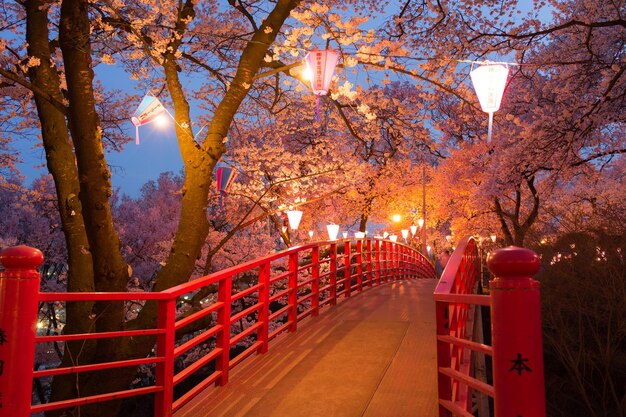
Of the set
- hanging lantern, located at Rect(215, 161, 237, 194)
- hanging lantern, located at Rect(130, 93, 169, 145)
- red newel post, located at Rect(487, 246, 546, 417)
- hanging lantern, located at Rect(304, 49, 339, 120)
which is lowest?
red newel post, located at Rect(487, 246, 546, 417)

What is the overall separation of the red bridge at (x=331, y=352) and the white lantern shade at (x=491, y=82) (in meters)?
3.82

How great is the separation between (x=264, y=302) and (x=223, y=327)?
1.23m

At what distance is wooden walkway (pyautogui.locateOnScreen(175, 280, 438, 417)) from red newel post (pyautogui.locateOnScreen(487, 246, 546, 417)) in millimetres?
2456

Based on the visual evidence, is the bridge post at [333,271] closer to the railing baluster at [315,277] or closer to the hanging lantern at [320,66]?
the railing baluster at [315,277]

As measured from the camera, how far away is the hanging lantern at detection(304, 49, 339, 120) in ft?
29.7

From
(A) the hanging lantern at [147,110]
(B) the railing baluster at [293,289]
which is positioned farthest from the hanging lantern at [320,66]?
(A) the hanging lantern at [147,110]

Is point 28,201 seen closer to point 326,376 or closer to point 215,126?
point 215,126

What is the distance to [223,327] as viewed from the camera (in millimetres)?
5289

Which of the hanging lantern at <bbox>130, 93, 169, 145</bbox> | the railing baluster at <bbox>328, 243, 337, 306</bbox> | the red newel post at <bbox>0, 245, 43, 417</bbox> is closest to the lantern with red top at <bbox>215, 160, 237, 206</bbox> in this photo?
the hanging lantern at <bbox>130, 93, 169, 145</bbox>

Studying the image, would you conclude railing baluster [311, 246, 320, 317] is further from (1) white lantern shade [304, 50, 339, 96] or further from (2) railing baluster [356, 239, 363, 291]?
(1) white lantern shade [304, 50, 339, 96]

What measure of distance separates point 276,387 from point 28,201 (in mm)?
21964

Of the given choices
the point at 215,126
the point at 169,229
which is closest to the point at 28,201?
the point at 169,229

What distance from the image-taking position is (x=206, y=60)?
1212cm

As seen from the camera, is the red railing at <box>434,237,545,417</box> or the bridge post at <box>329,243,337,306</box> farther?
the bridge post at <box>329,243,337,306</box>
